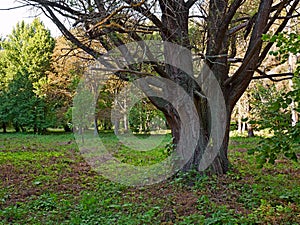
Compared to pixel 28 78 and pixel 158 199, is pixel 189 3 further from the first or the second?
pixel 28 78

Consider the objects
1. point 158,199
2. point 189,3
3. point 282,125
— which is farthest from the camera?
point 189,3

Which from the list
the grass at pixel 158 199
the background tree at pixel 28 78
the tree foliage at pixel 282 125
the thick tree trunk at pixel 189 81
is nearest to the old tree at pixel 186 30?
the thick tree trunk at pixel 189 81

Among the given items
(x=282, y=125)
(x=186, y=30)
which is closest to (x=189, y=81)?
(x=186, y=30)

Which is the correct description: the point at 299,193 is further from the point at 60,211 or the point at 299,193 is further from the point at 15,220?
the point at 15,220

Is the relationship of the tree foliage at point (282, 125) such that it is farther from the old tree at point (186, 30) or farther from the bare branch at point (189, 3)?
the bare branch at point (189, 3)

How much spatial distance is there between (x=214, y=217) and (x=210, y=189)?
1.38m

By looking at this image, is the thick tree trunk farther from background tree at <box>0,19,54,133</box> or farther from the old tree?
background tree at <box>0,19,54,133</box>

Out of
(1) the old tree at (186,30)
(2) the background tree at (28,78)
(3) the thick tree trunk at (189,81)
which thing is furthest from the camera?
(2) the background tree at (28,78)

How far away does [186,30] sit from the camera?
5.43 m

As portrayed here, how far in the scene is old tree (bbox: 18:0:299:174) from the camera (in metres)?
4.64

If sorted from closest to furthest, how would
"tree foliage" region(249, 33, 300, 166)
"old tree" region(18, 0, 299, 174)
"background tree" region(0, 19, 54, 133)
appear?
"tree foliage" region(249, 33, 300, 166)
"old tree" region(18, 0, 299, 174)
"background tree" region(0, 19, 54, 133)

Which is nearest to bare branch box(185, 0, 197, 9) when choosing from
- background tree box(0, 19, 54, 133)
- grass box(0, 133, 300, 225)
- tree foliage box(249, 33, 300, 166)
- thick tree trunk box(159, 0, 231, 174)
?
thick tree trunk box(159, 0, 231, 174)

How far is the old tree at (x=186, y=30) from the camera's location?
4645mm

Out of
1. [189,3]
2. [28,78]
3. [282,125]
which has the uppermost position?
[28,78]
